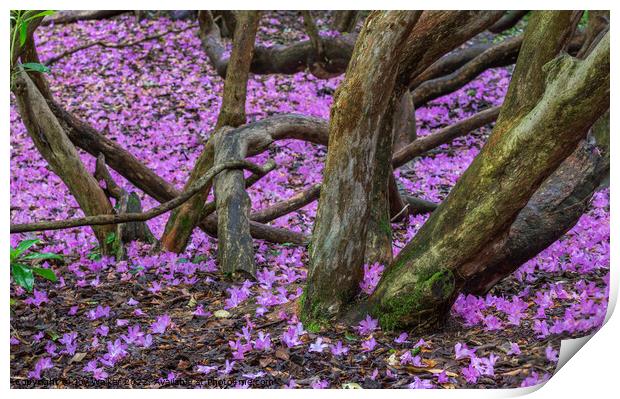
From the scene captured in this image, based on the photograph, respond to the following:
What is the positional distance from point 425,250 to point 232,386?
1148 millimetres

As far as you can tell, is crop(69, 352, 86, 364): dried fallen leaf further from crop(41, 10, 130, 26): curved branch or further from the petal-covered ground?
crop(41, 10, 130, 26): curved branch

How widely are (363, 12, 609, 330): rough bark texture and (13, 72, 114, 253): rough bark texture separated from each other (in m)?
2.39

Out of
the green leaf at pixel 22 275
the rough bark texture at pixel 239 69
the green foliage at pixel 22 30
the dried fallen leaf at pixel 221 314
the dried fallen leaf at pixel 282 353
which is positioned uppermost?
the rough bark texture at pixel 239 69

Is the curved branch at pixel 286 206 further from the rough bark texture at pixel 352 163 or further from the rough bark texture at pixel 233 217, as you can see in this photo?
the rough bark texture at pixel 352 163

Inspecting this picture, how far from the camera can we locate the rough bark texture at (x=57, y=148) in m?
5.03

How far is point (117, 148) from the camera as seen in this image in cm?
564

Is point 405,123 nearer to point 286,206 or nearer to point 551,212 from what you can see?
point 286,206

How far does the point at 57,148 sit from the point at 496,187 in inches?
123

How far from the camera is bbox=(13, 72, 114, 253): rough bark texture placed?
5.03 metres

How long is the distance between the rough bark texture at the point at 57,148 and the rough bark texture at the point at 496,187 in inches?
94.0

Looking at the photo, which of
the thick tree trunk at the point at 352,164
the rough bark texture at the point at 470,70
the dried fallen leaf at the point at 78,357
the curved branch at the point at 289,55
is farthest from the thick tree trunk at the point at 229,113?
the rough bark texture at the point at 470,70

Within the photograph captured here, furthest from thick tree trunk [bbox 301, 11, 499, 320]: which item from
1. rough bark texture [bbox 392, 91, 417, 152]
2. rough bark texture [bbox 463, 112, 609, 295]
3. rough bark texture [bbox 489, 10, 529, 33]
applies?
rough bark texture [bbox 489, 10, 529, 33]
